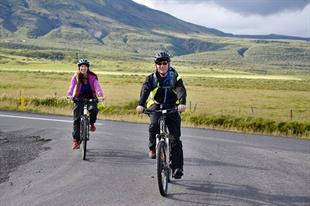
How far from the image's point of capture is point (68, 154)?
448 inches

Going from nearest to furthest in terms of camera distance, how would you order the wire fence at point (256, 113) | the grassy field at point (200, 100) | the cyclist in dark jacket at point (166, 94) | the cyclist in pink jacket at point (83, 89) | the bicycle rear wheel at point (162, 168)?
the bicycle rear wheel at point (162, 168) < the cyclist in dark jacket at point (166, 94) < the cyclist in pink jacket at point (83, 89) < the grassy field at point (200, 100) < the wire fence at point (256, 113)

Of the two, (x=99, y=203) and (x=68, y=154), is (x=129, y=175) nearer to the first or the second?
(x=99, y=203)

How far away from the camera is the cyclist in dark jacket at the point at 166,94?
25.7 ft

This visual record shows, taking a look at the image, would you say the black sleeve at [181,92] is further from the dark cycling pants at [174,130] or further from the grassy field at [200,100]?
the grassy field at [200,100]

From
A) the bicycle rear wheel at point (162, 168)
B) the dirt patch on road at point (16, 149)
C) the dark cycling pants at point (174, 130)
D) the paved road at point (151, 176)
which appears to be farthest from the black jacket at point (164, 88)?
the dirt patch on road at point (16, 149)

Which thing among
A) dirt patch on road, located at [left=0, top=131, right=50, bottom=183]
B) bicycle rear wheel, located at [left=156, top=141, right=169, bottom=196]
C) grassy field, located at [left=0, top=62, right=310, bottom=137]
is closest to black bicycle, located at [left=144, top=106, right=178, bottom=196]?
bicycle rear wheel, located at [left=156, top=141, right=169, bottom=196]

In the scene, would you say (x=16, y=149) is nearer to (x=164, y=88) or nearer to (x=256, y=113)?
(x=164, y=88)

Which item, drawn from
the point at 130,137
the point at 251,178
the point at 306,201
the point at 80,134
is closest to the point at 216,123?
the point at 130,137

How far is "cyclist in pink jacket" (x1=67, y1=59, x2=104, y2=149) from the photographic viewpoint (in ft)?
37.1

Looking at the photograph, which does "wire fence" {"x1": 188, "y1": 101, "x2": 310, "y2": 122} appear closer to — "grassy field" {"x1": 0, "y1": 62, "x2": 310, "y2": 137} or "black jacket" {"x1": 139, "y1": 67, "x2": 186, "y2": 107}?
"grassy field" {"x1": 0, "y1": 62, "x2": 310, "y2": 137}

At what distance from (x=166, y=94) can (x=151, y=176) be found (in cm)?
187

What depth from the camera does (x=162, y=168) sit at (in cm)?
743

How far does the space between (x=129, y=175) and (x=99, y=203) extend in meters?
2.05

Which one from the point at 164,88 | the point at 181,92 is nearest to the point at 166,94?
the point at 164,88
